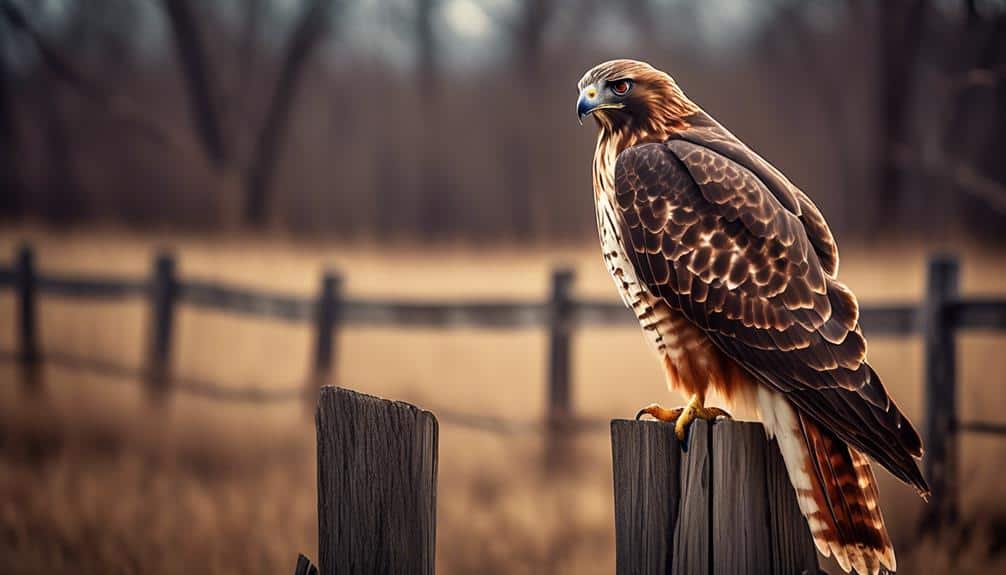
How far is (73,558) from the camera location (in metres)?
4.94

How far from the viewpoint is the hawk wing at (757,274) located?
2.21m

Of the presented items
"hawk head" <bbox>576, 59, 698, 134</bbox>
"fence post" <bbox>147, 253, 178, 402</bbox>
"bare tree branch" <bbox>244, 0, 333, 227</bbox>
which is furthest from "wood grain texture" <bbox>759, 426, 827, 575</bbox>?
"bare tree branch" <bbox>244, 0, 333, 227</bbox>

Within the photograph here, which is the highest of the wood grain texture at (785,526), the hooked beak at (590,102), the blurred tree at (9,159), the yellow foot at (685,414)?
the blurred tree at (9,159)

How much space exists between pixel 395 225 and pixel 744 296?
13310 mm

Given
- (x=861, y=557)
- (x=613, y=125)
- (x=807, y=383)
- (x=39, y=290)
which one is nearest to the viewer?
(x=861, y=557)

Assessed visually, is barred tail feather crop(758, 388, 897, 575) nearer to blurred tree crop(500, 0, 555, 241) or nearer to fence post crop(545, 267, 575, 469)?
fence post crop(545, 267, 575, 469)

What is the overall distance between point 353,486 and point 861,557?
1.09 metres

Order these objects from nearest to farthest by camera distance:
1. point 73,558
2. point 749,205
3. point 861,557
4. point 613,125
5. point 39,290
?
point 861,557 < point 749,205 < point 613,125 < point 73,558 < point 39,290

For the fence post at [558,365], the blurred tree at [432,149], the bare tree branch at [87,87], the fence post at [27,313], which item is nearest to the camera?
the fence post at [558,365]

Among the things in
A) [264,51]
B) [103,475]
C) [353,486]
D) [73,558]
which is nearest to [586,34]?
[264,51]

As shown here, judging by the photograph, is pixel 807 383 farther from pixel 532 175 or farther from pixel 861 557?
pixel 532 175

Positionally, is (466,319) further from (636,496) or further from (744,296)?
(636,496)

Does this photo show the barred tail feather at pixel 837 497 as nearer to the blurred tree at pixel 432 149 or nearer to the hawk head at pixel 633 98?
the hawk head at pixel 633 98

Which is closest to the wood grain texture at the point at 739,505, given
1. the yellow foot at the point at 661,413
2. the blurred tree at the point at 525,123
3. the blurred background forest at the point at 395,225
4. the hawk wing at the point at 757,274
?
the hawk wing at the point at 757,274
